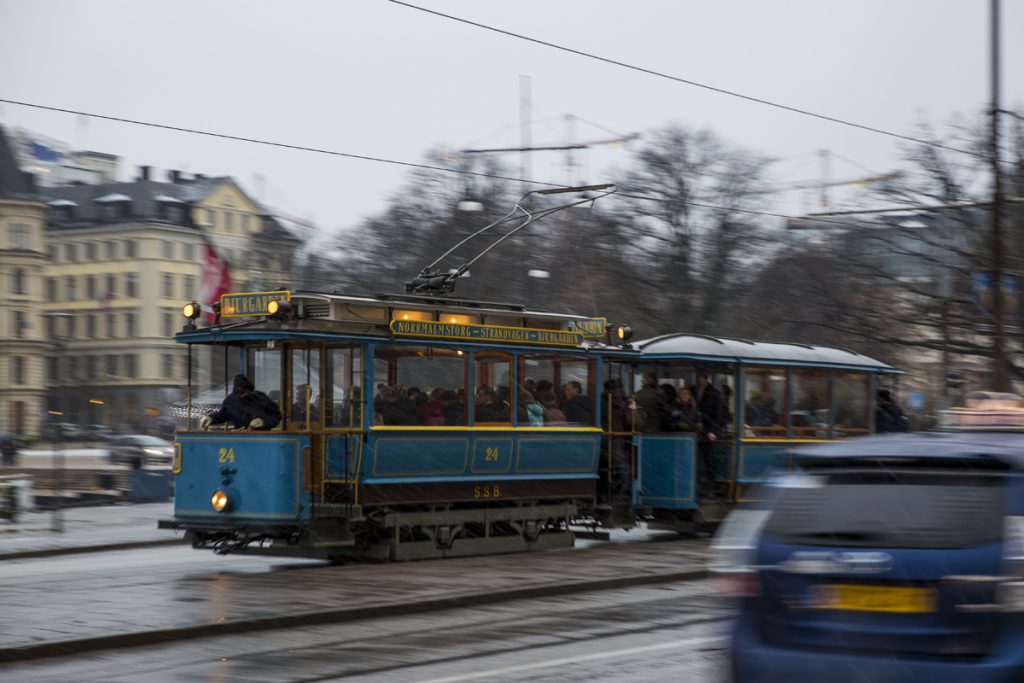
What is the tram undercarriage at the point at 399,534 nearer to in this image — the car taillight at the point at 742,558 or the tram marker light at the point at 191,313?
the tram marker light at the point at 191,313

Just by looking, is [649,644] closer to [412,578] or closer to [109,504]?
[412,578]

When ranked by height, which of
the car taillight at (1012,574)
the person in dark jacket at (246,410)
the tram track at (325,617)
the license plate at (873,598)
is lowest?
the tram track at (325,617)

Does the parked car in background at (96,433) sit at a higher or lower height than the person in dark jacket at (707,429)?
lower

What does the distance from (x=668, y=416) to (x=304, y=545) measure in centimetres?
677

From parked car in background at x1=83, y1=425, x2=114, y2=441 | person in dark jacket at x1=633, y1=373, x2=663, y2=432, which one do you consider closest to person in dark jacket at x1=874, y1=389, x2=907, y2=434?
person in dark jacket at x1=633, y1=373, x2=663, y2=432

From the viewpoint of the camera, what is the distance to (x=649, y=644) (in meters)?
11.0

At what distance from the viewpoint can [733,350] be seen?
873 inches

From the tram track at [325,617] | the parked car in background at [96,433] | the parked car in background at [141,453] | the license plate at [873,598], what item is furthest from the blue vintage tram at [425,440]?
the parked car in background at [96,433]

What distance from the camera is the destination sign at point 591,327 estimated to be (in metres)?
20.2

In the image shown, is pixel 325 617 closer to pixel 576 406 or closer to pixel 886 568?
pixel 886 568

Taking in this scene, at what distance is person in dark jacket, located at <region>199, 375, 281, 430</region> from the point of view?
56.0ft

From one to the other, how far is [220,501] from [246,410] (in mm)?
1102

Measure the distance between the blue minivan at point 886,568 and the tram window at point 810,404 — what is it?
16332 millimetres

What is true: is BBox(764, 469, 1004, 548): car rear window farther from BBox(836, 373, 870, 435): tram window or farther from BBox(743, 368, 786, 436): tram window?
BBox(836, 373, 870, 435): tram window
